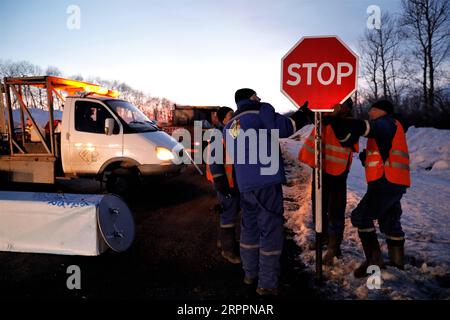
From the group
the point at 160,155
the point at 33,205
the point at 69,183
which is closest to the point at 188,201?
the point at 160,155

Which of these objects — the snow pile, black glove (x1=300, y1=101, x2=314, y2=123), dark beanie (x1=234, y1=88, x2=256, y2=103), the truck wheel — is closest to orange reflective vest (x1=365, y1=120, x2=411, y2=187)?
black glove (x1=300, y1=101, x2=314, y2=123)

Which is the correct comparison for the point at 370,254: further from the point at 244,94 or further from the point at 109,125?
the point at 109,125

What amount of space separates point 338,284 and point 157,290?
201cm

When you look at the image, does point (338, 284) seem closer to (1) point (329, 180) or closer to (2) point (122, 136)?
(1) point (329, 180)

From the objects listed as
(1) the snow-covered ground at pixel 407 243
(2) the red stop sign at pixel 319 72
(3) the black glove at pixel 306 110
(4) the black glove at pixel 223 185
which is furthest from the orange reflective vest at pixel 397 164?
(4) the black glove at pixel 223 185

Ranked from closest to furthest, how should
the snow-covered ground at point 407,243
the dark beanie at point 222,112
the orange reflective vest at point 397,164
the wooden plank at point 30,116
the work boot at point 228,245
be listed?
the snow-covered ground at point 407,243
the orange reflective vest at point 397,164
the work boot at point 228,245
the dark beanie at point 222,112
the wooden plank at point 30,116

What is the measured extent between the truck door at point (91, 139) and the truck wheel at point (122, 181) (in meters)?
0.37

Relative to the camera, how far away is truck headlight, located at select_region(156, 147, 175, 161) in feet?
24.8

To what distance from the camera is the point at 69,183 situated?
9.99 metres

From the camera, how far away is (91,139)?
24.8 feet

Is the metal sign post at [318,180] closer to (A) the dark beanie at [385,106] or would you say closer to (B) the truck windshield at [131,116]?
(A) the dark beanie at [385,106]

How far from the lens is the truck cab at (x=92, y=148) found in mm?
7516

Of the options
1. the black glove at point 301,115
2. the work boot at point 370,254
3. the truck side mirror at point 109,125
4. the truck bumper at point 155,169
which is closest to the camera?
the black glove at point 301,115

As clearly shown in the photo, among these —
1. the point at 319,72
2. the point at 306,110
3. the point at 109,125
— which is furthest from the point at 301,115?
the point at 109,125
